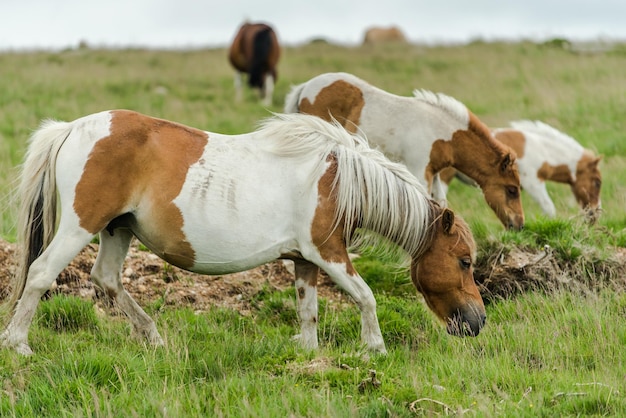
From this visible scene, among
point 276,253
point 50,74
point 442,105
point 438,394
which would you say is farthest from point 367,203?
point 50,74

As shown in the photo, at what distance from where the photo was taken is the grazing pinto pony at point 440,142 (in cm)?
813

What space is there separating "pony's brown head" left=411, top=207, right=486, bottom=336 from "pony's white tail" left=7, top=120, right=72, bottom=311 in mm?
2664

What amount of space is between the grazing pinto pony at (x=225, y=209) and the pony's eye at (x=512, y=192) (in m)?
2.61

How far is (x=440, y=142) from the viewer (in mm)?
8156

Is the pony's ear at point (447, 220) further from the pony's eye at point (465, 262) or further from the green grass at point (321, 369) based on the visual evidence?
the green grass at point (321, 369)

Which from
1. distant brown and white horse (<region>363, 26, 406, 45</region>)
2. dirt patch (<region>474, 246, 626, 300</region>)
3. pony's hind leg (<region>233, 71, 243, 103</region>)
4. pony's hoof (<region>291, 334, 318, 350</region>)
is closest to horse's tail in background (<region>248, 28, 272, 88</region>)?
pony's hind leg (<region>233, 71, 243, 103</region>)

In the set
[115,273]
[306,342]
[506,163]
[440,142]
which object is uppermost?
[440,142]

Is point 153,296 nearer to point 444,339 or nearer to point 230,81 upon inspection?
point 444,339

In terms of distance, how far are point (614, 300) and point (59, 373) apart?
4.27m

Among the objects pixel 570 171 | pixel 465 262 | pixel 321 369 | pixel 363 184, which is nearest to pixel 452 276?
pixel 465 262

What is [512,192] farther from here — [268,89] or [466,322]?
[268,89]

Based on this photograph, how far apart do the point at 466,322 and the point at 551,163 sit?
19.3ft

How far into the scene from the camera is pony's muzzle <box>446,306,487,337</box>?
5.71 metres

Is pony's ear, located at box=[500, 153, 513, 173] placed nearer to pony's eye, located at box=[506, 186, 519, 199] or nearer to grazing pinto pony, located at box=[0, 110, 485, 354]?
pony's eye, located at box=[506, 186, 519, 199]
